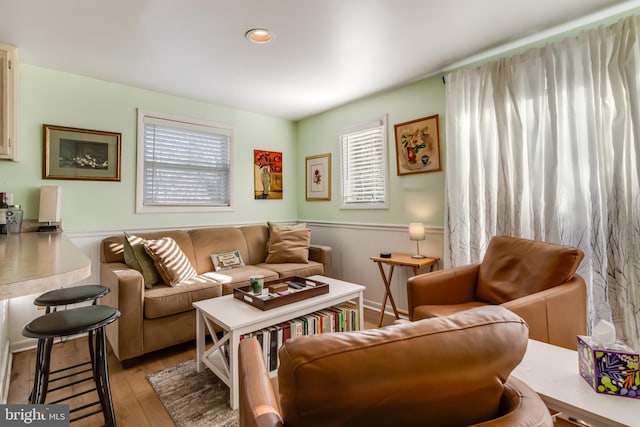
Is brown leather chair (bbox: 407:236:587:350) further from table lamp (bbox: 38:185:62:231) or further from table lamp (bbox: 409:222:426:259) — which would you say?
table lamp (bbox: 38:185:62:231)

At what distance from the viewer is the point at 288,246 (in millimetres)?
A: 3521

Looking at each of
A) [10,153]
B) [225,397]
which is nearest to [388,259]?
[225,397]

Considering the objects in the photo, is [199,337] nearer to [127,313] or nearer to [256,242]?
[127,313]

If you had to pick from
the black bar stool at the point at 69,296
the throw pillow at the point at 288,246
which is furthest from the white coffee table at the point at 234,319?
the throw pillow at the point at 288,246

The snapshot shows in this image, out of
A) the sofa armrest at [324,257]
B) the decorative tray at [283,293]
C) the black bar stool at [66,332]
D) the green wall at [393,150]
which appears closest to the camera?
the black bar stool at [66,332]

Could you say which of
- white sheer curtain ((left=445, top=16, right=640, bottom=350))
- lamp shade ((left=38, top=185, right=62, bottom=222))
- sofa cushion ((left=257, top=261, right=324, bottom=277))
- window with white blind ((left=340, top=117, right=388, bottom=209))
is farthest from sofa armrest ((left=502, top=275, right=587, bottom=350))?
lamp shade ((left=38, top=185, right=62, bottom=222))

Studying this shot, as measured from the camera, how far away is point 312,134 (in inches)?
167

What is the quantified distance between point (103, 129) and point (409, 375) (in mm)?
3438

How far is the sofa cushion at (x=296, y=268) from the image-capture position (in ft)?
10.4

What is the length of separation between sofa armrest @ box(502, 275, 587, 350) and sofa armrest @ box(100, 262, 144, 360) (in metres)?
2.40

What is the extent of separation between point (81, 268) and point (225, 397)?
1487 mm

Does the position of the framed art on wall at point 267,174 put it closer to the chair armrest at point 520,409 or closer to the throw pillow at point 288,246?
the throw pillow at point 288,246

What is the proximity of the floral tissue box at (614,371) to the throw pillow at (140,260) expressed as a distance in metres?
2.79

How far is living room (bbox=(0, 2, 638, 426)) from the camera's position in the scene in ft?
8.49
